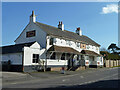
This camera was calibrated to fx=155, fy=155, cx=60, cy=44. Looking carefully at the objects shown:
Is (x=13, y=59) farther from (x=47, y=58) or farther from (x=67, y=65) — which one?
(x=67, y=65)

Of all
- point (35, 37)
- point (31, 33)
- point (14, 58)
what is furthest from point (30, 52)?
point (31, 33)

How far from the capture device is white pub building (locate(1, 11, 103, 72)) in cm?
2251

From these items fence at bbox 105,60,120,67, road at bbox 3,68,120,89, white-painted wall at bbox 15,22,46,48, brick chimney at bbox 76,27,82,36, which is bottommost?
fence at bbox 105,60,120,67

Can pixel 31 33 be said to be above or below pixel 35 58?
above

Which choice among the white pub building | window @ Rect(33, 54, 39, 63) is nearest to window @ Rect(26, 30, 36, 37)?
the white pub building

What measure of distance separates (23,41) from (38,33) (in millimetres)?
4178

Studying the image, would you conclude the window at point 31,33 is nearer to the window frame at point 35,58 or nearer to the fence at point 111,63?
→ the window frame at point 35,58

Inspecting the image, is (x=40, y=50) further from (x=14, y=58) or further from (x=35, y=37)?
(x=14, y=58)

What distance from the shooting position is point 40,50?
80.3ft

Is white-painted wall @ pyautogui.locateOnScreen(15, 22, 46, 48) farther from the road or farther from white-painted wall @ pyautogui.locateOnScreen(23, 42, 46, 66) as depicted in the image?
the road

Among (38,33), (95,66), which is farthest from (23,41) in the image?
(95,66)

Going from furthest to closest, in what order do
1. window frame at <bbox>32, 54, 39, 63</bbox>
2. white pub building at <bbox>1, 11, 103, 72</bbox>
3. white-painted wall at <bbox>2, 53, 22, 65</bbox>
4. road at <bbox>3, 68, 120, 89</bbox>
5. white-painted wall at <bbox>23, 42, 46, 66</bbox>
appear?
window frame at <bbox>32, 54, 39, 63</bbox> → white pub building at <bbox>1, 11, 103, 72</bbox> → white-painted wall at <bbox>2, 53, 22, 65</bbox> → white-painted wall at <bbox>23, 42, 46, 66</bbox> → road at <bbox>3, 68, 120, 89</bbox>

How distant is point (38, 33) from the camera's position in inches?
1065

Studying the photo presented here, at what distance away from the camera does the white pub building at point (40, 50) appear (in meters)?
22.5
